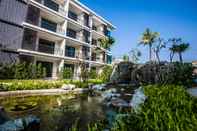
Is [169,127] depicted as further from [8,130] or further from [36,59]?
[36,59]

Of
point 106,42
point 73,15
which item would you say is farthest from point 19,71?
point 106,42

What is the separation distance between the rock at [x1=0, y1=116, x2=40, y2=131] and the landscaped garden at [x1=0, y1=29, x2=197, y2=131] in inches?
2.4

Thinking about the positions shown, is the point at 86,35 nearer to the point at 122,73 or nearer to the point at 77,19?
the point at 77,19

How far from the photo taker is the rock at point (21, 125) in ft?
15.2

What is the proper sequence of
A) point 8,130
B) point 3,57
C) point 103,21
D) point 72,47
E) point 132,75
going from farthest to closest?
point 103,21, point 72,47, point 132,75, point 3,57, point 8,130

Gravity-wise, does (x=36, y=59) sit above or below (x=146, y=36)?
below

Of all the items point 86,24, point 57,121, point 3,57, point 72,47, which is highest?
point 86,24

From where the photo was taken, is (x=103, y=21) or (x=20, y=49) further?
(x=103, y=21)

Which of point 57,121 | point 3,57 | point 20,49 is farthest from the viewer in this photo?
point 20,49

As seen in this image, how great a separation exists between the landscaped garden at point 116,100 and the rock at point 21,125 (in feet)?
0.20

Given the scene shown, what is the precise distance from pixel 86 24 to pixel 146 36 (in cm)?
2161

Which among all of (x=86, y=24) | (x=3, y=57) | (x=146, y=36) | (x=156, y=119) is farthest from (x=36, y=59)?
(x=146, y=36)

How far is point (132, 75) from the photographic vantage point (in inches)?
910

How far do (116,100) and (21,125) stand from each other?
684cm
